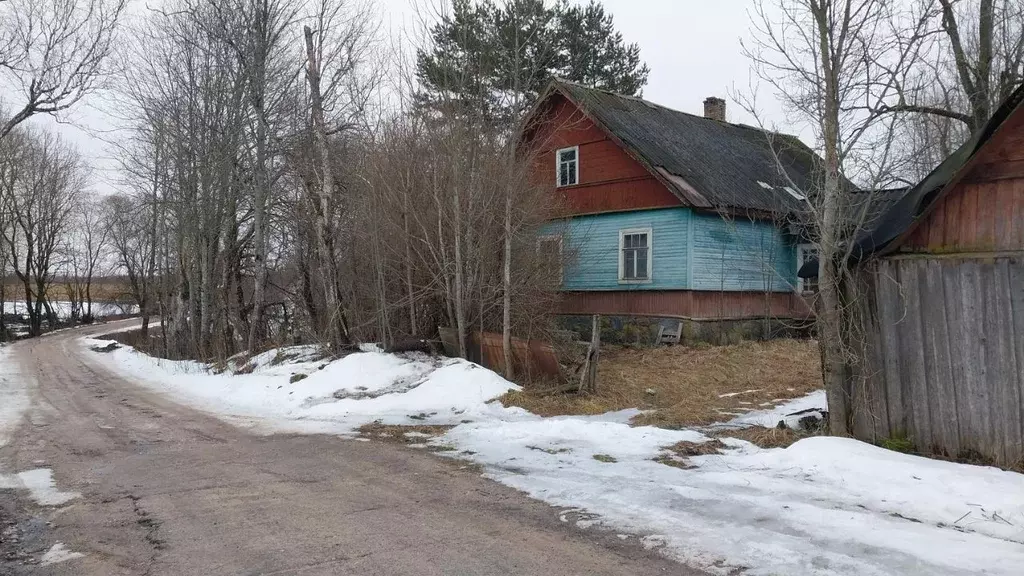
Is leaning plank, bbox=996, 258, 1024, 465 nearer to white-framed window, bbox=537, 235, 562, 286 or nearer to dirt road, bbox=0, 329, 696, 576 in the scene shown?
dirt road, bbox=0, 329, 696, 576

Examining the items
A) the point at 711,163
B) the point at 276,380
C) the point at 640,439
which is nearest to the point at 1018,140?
the point at 640,439

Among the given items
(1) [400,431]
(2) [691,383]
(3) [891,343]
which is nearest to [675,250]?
(2) [691,383]

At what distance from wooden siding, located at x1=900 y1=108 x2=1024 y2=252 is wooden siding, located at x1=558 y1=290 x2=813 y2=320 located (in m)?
10.4

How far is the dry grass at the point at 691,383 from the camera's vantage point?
10680mm

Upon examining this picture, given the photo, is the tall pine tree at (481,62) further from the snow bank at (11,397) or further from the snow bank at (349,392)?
the snow bank at (11,397)

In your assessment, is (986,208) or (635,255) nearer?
(986,208)

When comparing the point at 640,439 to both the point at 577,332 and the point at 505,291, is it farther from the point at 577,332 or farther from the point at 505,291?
the point at 577,332

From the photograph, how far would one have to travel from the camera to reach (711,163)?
21203 mm

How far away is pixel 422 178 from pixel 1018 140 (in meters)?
9.69

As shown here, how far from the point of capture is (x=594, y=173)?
20359 millimetres

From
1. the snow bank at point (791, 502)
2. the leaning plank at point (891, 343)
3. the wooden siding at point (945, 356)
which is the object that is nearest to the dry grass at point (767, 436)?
the snow bank at point (791, 502)

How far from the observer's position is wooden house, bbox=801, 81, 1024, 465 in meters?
6.68

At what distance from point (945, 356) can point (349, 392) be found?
905 centimetres

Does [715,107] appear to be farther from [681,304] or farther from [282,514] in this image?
[282,514]
